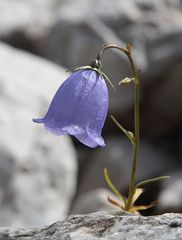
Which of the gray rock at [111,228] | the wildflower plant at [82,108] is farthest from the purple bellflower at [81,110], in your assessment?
the gray rock at [111,228]

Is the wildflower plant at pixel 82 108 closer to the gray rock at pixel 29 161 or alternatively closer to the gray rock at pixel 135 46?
the gray rock at pixel 29 161

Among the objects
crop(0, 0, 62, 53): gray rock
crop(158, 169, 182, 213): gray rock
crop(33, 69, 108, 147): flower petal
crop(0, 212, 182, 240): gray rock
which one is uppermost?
crop(0, 0, 62, 53): gray rock

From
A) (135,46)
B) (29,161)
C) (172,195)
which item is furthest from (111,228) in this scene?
(135,46)

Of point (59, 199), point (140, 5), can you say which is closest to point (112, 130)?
point (140, 5)

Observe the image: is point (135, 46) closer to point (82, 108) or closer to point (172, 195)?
point (172, 195)

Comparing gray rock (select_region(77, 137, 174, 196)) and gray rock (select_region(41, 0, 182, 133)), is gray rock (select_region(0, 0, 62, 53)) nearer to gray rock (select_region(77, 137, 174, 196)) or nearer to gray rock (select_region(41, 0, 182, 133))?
gray rock (select_region(41, 0, 182, 133))

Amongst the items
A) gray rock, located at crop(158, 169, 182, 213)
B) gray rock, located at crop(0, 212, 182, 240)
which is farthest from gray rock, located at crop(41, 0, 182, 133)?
gray rock, located at crop(0, 212, 182, 240)

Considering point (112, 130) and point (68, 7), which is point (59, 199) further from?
point (68, 7)
